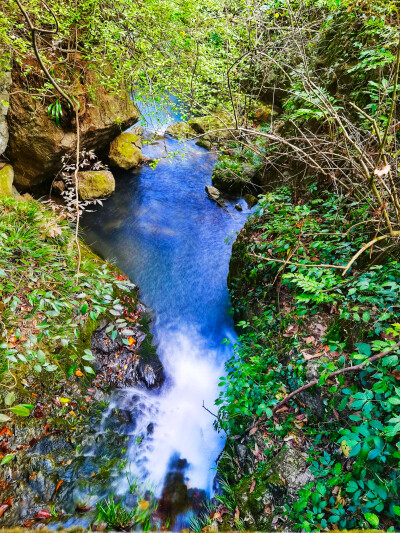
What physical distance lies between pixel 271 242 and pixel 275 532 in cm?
324

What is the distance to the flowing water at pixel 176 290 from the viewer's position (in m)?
3.85

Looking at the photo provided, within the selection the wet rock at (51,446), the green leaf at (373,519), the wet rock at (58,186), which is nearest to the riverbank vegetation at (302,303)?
the green leaf at (373,519)

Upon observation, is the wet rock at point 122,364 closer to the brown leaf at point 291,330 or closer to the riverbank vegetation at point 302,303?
the riverbank vegetation at point 302,303

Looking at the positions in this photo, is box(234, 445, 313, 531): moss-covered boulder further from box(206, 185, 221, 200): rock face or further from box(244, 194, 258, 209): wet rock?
box(206, 185, 221, 200): rock face

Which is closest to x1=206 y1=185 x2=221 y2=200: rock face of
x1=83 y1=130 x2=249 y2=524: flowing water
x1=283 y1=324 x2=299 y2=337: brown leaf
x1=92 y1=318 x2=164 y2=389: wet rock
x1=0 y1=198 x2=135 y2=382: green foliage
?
x1=83 y1=130 x2=249 y2=524: flowing water

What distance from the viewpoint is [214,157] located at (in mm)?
11234

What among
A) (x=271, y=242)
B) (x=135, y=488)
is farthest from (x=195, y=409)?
(x=271, y=242)

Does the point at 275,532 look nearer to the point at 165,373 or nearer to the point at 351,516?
the point at 351,516

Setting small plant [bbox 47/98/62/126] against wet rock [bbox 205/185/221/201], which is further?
wet rock [bbox 205/185/221/201]

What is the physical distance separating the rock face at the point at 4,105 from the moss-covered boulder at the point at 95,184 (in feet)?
6.61

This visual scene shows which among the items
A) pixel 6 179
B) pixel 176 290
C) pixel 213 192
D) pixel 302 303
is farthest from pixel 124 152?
pixel 302 303

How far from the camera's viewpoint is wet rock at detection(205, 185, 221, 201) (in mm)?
8971

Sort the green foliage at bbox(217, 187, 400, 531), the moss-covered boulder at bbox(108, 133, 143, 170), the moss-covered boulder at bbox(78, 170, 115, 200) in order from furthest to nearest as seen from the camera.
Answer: the moss-covered boulder at bbox(108, 133, 143, 170) < the moss-covered boulder at bbox(78, 170, 115, 200) < the green foliage at bbox(217, 187, 400, 531)

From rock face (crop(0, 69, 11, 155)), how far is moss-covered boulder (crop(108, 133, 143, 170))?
366 centimetres
